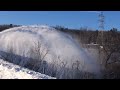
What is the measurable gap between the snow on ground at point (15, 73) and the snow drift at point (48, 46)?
20cm

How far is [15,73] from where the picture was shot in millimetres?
5355

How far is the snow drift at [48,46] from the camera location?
5473mm

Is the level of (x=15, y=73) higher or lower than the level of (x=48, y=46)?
lower

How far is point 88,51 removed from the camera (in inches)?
216

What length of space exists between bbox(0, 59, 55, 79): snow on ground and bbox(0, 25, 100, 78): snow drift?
7.8 inches

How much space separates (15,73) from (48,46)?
2.59 feet

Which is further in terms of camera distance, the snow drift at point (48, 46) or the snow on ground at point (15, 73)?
the snow drift at point (48, 46)

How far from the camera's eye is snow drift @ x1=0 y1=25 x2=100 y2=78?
215 inches
